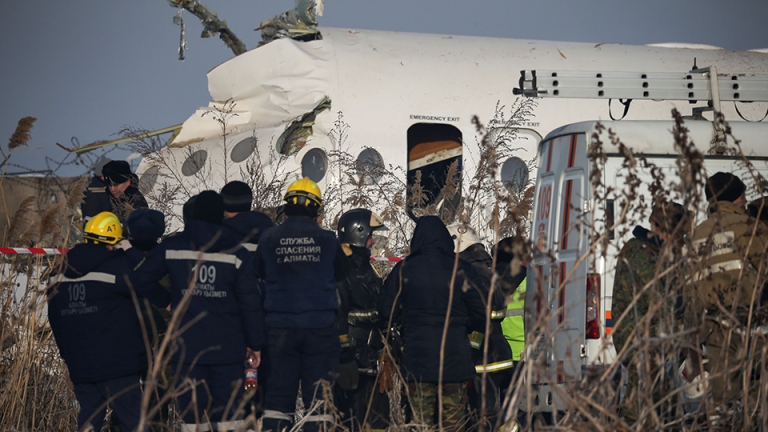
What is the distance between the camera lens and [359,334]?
4.98 metres

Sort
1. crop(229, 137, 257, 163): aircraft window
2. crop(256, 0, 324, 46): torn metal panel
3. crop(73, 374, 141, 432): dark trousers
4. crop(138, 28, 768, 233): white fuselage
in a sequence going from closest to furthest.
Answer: crop(73, 374, 141, 432): dark trousers
crop(229, 137, 257, 163): aircraft window
crop(138, 28, 768, 233): white fuselage
crop(256, 0, 324, 46): torn metal panel

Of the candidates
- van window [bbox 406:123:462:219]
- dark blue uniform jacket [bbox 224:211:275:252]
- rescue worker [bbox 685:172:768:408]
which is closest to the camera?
rescue worker [bbox 685:172:768:408]

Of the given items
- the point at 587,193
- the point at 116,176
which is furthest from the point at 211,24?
the point at 587,193

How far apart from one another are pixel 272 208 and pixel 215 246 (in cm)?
267

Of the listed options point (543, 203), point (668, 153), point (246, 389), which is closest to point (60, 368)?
point (246, 389)

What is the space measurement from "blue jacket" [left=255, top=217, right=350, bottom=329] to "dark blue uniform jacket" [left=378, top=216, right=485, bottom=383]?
511 millimetres

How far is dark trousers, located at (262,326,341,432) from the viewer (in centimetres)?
440

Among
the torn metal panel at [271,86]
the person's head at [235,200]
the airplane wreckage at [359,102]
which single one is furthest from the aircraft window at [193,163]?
the person's head at [235,200]

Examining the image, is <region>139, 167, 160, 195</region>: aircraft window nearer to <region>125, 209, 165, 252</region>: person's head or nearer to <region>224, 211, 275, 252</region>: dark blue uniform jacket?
<region>125, 209, 165, 252</region>: person's head

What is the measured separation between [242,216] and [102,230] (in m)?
1.00

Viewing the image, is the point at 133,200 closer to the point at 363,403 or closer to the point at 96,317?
the point at 96,317

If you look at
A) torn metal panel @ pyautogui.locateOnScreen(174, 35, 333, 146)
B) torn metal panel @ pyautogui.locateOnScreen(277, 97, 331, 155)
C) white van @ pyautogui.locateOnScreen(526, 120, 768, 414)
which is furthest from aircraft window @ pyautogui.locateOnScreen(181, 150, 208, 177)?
white van @ pyautogui.locateOnScreen(526, 120, 768, 414)

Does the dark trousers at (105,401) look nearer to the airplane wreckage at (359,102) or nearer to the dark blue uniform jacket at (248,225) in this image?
the dark blue uniform jacket at (248,225)

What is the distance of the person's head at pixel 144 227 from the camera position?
4.79m
